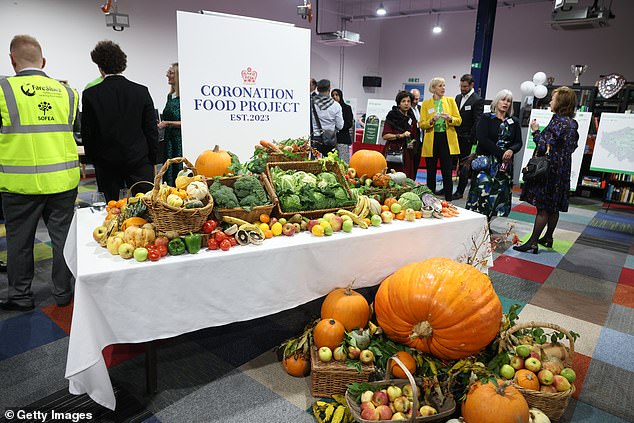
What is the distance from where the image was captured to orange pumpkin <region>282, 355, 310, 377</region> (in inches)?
90.7

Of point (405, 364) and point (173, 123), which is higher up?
point (173, 123)

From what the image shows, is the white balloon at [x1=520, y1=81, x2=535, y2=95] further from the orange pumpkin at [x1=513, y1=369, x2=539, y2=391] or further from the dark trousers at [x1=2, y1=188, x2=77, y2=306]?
the dark trousers at [x1=2, y1=188, x2=77, y2=306]

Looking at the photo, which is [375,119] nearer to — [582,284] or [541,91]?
[541,91]

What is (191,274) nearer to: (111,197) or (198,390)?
(198,390)

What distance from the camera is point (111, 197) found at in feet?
11.6

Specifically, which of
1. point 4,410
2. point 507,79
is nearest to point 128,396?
point 4,410

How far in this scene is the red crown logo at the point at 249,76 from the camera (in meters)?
3.03

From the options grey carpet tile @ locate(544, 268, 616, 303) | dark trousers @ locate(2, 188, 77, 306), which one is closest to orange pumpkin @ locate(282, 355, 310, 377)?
dark trousers @ locate(2, 188, 77, 306)

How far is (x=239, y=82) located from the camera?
9.93 ft

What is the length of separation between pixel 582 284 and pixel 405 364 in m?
2.63

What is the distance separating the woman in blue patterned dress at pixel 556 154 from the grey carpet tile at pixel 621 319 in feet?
3.89

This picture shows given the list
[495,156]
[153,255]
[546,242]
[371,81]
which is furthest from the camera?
[371,81]

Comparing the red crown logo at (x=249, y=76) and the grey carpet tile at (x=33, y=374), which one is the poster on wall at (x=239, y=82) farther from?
the grey carpet tile at (x=33, y=374)

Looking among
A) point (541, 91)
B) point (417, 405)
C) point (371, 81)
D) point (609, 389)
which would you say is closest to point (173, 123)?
point (417, 405)
